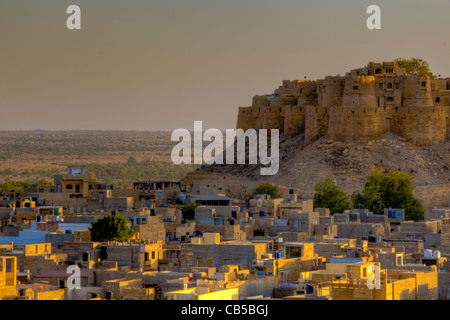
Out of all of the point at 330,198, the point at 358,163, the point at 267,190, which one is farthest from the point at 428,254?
the point at 358,163

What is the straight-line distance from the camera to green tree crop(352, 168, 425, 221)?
67688 mm

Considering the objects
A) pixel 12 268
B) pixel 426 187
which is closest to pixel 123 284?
pixel 12 268

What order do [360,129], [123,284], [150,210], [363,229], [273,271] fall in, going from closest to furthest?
[123,284], [273,271], [363,229], [150,210], [360,129]

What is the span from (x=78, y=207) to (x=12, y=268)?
90.5ft

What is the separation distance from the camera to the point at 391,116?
272 feet

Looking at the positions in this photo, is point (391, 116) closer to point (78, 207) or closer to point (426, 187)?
point (426, 187)

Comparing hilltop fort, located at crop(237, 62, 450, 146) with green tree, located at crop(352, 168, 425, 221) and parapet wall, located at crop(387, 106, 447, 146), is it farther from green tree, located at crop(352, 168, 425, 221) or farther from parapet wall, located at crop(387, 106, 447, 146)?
green tree, located at crop(352, 168, 425, 221)

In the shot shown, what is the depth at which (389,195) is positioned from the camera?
2798 inches

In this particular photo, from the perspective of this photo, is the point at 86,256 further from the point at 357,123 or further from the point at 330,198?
the point at 357,123

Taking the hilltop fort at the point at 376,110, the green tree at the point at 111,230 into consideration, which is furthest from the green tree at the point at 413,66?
the green tree at the point at 111,230

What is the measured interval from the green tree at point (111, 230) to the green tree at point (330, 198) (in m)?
23.1

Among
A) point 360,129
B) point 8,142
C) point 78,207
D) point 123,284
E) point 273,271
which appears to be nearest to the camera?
point 123,284

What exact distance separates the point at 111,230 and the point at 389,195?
29.7 metres

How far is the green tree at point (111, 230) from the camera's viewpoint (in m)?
43.2
